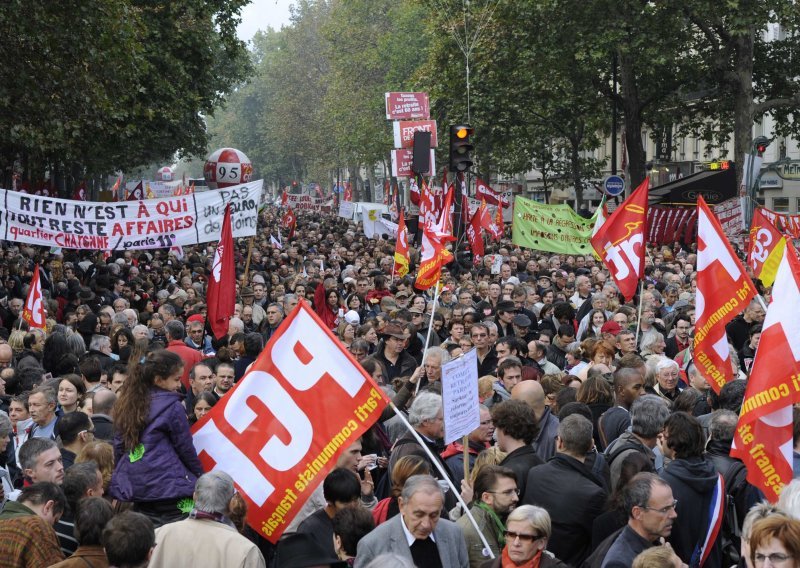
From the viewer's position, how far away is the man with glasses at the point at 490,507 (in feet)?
18.5

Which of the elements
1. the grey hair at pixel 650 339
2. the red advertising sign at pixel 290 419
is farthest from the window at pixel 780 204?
the red advertising sign at pixel 290 419

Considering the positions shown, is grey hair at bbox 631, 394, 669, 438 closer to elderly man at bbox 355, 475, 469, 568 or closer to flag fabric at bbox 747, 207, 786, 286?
elderly man at bbox 355, 475, 469, 568

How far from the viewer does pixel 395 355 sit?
10.8 meters

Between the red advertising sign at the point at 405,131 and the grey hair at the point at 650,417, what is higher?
the red advertising sign at the point at 405,131

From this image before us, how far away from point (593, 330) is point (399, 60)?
51.4 meters

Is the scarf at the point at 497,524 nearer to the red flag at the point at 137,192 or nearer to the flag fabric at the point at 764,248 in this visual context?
the flag fabric at the point at 764,248

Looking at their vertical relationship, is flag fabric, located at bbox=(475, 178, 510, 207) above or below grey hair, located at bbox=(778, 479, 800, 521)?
above

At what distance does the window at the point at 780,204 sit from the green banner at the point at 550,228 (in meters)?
28.3

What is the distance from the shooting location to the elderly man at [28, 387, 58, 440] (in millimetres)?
8023

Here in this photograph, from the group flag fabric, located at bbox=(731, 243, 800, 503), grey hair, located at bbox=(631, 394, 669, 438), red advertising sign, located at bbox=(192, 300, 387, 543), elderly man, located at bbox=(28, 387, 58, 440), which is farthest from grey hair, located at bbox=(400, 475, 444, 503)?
elderly man, located at bbox=(28, 387, 58, 440)

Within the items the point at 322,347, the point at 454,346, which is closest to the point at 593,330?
the point at 454,346

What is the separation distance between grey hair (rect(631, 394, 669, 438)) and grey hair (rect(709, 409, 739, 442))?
0.90ft

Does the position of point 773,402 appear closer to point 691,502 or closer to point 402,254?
point 691,502

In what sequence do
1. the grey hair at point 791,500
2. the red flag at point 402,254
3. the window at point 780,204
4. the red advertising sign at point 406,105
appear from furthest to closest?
the window at point 780,204 < the red advertising sign at point 406,105 < the red flag at point 402,254 < the grey hair at point 791,500
